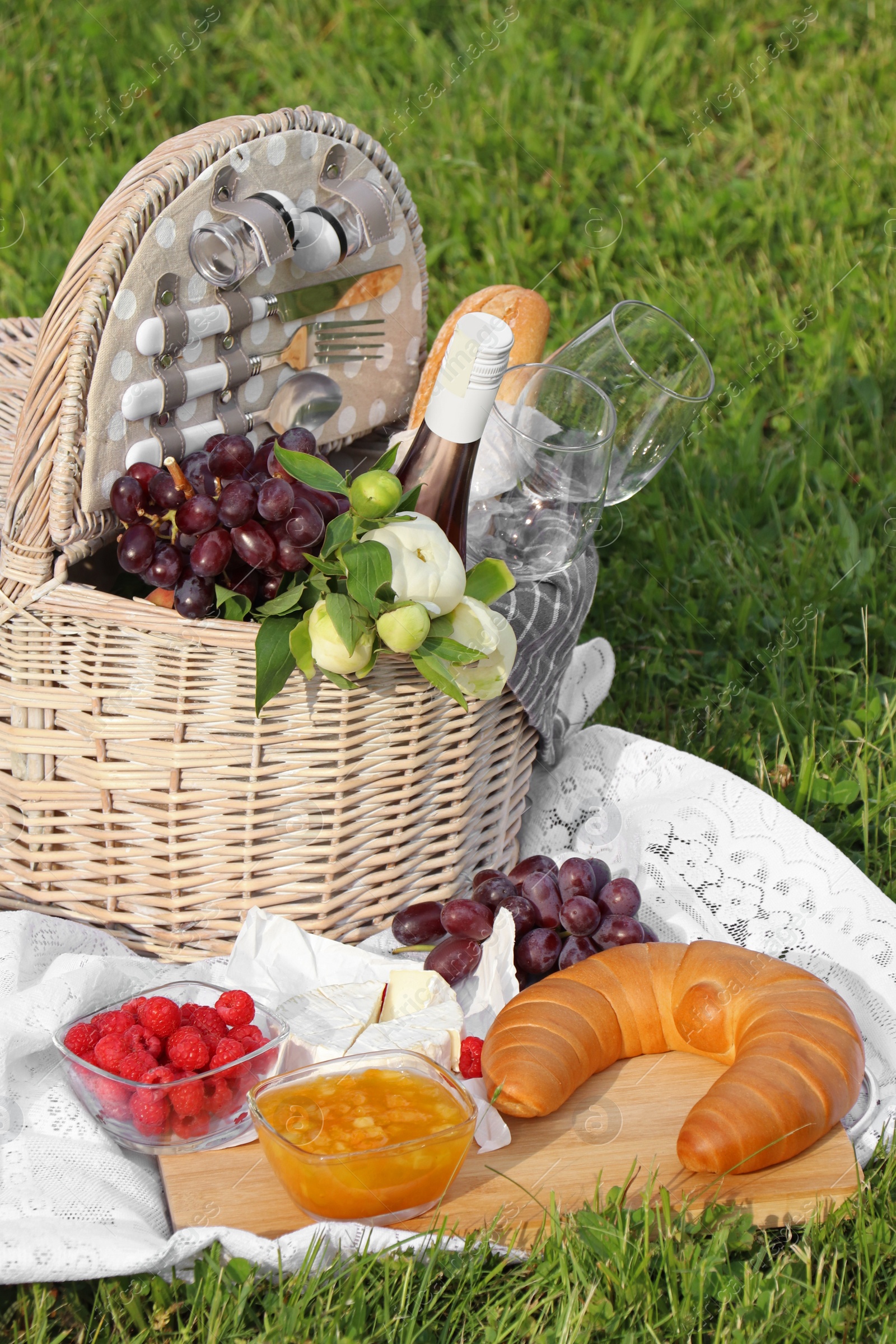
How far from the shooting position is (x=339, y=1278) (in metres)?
1.24

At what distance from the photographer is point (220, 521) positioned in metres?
1.43

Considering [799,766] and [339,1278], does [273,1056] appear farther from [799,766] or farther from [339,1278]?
Answer: [799,766]

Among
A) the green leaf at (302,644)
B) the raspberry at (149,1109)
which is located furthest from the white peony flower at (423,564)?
the raspberry at (149,1109)

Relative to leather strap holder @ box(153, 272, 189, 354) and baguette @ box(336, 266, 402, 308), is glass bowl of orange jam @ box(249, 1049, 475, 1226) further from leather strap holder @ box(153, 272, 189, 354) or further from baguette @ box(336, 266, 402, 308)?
baguette @ box(336, 266, 402, 308)

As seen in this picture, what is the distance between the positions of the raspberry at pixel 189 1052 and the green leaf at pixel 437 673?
453 millimetres

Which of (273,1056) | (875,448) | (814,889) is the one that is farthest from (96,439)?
(875,448)

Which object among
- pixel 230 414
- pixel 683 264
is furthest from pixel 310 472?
pixel 683 264

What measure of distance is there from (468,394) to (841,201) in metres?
2.59

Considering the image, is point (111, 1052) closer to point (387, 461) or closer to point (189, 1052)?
point (189, 1052)

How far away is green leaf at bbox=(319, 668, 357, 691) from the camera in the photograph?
4.66 feet

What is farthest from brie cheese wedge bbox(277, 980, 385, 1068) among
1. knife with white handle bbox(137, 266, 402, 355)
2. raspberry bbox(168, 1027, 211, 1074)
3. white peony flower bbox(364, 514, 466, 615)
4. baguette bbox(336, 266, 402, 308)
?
baguette bbox(336, 266, 402, 308)

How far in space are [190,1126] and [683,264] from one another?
286 centimetres

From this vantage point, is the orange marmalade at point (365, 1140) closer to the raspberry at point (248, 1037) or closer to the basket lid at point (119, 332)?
the raspberry at point (248, 1037)

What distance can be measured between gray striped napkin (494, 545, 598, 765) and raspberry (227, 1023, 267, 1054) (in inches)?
23.1
